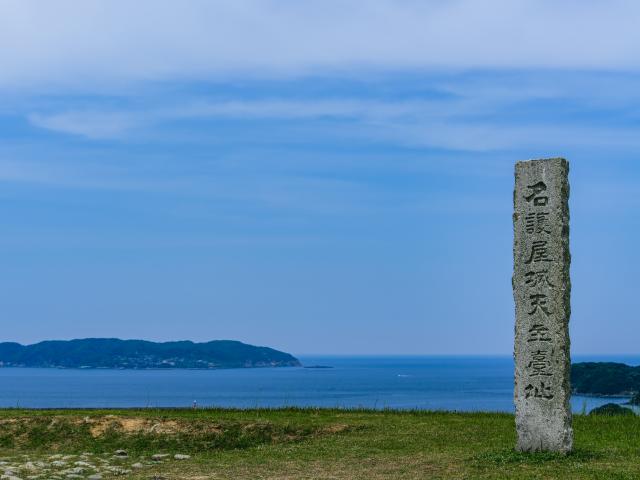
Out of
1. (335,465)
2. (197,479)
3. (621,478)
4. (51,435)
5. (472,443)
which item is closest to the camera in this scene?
(621,478)

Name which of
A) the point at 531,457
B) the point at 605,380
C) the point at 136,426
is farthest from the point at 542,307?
the point at 605,380

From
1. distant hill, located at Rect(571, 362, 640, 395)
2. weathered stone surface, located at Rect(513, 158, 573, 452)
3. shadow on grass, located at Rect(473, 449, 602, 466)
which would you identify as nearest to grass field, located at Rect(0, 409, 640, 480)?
shadow on grass, located at Rect(473, 449, 602, 466)

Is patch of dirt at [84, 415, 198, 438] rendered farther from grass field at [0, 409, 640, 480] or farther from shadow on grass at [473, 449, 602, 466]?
shadow on grass at [473, 449, 602, 466]

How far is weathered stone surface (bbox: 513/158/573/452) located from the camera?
1491cm

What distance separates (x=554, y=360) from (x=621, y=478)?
252cm

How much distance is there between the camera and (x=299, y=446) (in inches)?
703

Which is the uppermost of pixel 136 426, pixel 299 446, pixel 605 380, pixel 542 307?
pixel 542 307

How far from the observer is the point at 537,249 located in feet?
49.8

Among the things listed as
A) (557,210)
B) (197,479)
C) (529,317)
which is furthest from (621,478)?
(197,479)

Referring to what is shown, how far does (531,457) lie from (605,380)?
9464 centimetres

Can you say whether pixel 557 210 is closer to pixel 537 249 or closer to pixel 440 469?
pixel 537 249

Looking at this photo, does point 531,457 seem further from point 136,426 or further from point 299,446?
point 136,426

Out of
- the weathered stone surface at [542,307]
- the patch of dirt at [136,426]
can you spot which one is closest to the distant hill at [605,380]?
the patch of dirt at [136,426]

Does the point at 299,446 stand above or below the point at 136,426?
below
